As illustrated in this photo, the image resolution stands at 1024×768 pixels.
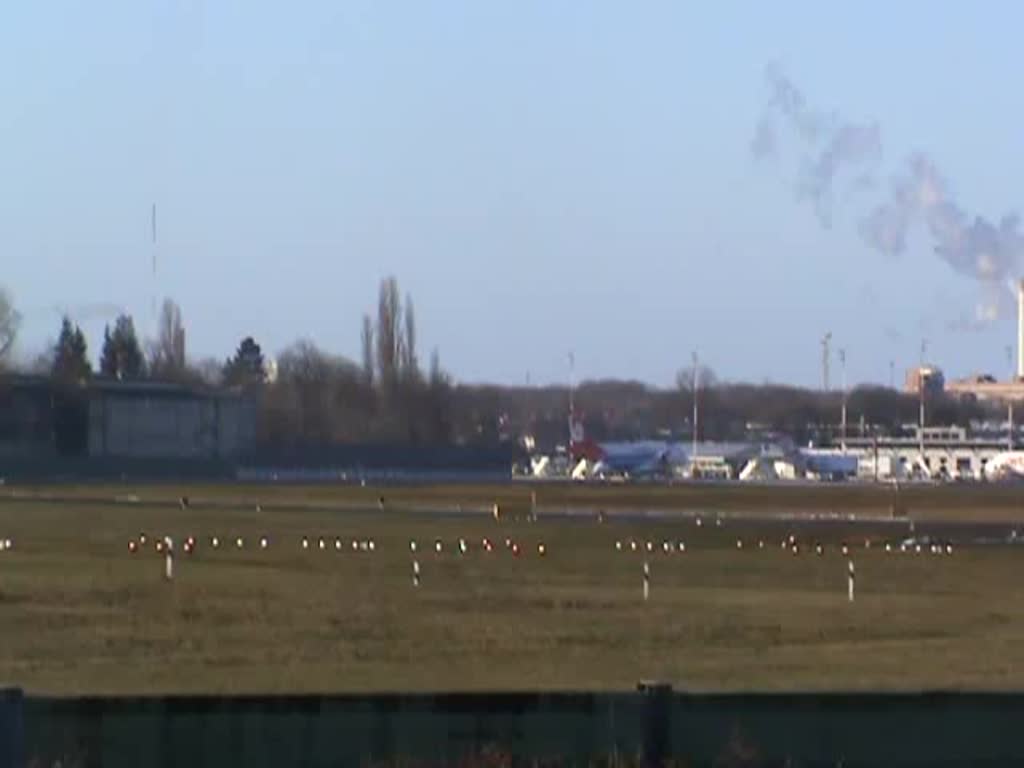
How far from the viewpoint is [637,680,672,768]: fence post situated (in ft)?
50.6

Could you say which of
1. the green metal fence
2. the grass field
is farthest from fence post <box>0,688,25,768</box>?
the grass field

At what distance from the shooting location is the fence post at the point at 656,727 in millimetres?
15422

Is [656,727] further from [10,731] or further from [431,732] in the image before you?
[10,731]

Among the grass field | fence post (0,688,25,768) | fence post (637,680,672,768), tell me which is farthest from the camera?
the grass field

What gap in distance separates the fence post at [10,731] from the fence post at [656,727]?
3.81 metres

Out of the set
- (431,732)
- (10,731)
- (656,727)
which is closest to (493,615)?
(431,732)

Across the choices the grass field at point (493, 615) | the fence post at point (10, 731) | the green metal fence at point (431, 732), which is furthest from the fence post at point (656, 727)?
the grass field at point (493, 615)

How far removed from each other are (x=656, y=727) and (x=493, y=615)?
24.5 m

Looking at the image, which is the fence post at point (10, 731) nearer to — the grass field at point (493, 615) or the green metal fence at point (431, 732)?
the green metal fence at point (431, 732)

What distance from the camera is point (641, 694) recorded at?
15.7 m

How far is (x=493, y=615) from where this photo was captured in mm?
39875

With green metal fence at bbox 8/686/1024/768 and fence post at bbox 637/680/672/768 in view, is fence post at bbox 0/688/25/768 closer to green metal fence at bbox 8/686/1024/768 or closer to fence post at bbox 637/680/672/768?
green metal fence at bbox 8/686/1024/768

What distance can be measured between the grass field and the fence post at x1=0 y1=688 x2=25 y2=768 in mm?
11369

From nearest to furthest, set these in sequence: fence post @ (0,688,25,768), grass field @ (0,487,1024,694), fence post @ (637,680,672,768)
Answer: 1. fence post @ (0,688,25,768)
2. fence post @ (637,680,672,768)
3. grass field @ (0,487,1024,694)
